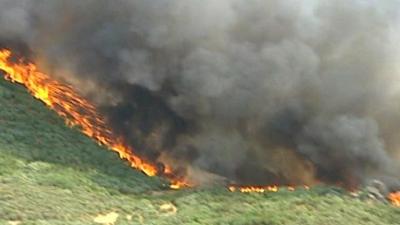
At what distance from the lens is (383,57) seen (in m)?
37.1

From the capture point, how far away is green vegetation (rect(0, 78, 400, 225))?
27.7 m

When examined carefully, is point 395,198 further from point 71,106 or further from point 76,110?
point 71,106

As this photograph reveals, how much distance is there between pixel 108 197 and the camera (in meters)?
29.7

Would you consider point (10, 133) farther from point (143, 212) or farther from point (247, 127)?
point (247, 127)

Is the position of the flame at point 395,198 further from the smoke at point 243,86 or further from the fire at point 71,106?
the fire at point 71,106

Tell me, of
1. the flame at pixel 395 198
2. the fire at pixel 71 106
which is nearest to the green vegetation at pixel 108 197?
the fire at pixel 71 106

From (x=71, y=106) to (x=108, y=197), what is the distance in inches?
340

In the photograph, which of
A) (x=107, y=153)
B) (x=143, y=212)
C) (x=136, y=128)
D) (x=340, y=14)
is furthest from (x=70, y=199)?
(x=340, y=14)

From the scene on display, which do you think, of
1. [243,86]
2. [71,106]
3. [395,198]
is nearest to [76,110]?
[71,106]

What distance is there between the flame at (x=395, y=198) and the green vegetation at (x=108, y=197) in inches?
84.4

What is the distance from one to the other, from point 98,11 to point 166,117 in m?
6.40

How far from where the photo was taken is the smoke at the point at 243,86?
117ft

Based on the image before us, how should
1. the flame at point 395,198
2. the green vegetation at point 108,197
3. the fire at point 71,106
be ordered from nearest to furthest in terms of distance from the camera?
the green vegetation at point 108,197 → the flame at point 395,198 → the fire at point 71,106

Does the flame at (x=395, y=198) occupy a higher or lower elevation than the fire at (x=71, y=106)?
lower
